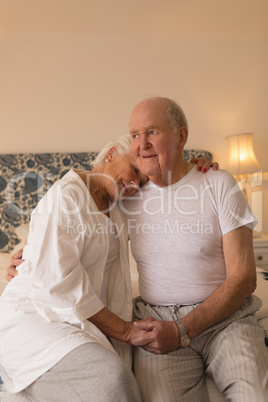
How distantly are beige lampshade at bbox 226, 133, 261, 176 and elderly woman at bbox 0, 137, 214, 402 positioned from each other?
6.81ft

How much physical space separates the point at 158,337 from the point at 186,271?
275 millimetres

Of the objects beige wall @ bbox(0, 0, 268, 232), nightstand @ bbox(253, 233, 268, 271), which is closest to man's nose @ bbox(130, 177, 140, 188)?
nightstand @ bbox(253, 233, 268, 271)

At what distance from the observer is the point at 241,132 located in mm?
3824

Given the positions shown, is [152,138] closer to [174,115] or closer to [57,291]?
[174,115]

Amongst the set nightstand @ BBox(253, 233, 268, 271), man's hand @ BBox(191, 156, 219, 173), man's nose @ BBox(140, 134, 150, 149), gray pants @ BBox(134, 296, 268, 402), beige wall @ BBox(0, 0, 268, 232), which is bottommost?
nightstand @ BBox(253, 233, 268, 271)

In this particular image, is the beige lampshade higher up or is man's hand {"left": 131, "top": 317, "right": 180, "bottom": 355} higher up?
the beige lampshade

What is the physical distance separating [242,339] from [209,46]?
120 inches

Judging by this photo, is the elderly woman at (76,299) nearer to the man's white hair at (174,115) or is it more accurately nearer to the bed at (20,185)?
the man's white hair at (174,115)

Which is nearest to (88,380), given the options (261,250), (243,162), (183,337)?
(183,337)

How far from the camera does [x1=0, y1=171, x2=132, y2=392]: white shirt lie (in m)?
1.21

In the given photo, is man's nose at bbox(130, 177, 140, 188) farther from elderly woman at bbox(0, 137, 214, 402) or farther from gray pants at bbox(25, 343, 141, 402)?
gray pants at bbox(25, 343, 141, 402)

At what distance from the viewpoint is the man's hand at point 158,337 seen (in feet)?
4.29

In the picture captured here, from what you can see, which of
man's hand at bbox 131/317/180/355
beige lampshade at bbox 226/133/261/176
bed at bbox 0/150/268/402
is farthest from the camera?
beige lampshade at bbox 226/133/261/176

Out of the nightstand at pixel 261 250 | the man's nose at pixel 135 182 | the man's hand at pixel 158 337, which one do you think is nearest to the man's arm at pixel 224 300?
the man's hand at pixel 158 337
